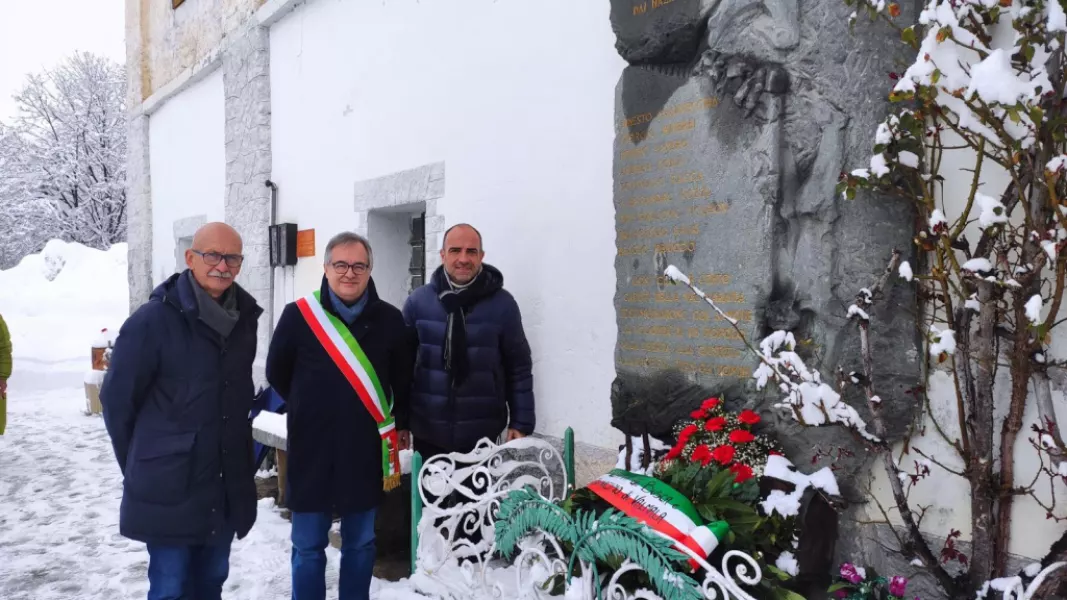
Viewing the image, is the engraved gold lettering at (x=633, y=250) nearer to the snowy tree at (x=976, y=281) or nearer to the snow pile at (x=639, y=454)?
the snowy tree at (x=976, y=281)

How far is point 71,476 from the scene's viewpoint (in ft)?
18.5

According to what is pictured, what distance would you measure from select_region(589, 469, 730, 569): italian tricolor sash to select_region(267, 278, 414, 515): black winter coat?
2.83 feet

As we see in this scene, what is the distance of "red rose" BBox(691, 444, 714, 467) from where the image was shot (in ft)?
8.35

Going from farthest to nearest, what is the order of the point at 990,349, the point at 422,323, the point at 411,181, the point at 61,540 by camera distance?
the point at 411,181
the point at 61,540
the point at 422,323
the point at 990,349

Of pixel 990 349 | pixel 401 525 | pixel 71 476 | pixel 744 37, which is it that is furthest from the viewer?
pixel 71 476

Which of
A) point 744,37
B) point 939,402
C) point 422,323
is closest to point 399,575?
point 422,323

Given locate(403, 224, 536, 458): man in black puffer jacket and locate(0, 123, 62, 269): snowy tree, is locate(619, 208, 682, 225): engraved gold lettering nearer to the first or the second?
locate(403, 224, 536, 458): man in black puffer jacket

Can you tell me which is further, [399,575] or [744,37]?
[399,575]

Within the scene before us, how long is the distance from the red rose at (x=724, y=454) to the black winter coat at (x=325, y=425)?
4.12 ft

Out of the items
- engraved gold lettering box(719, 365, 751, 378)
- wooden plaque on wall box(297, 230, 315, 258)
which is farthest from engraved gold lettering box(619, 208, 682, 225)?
wooden plaque on wall box(297, 230, 315, 258)

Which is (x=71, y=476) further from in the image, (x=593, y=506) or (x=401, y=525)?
(x=593, y=506)

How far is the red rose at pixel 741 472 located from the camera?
2445 millimetres

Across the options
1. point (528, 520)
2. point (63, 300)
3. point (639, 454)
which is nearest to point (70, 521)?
point (528, 520)

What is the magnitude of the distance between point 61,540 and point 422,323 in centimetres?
265
